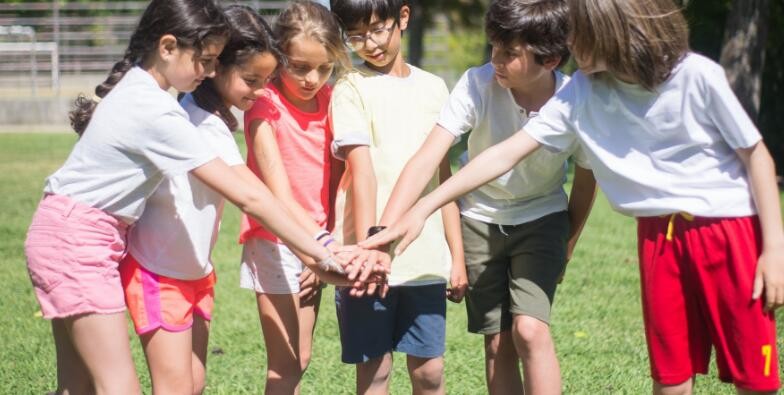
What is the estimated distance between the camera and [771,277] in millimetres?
2910

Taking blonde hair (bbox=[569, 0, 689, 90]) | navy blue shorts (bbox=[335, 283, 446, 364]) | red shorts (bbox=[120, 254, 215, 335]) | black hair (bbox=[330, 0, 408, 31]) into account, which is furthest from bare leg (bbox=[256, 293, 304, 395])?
blonde hair (bbox=[569, 0, 689, 90])

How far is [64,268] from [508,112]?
1.51 m

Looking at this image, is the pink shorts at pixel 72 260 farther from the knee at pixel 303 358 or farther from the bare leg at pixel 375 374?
the bare leg at pixel 375 374

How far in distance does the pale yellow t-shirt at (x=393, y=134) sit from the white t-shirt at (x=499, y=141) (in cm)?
13

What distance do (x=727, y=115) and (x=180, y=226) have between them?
1.64 metres

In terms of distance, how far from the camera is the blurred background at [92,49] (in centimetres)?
1364

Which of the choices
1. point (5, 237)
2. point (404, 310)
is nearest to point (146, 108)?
point (404, 310)

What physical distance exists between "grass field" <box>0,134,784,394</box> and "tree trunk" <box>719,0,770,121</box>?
4390 mm

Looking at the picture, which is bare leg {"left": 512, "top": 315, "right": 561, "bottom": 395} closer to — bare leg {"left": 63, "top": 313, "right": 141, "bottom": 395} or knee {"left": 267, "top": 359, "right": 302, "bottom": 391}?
knee {"left": 267, "top": 359, "right": 302, "bottom": 391}

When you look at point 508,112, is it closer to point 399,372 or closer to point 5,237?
point 399,372

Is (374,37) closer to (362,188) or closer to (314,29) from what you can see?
(314,29)

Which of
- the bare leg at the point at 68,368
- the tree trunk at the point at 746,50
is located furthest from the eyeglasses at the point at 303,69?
the tree trunk at the point at 746,50

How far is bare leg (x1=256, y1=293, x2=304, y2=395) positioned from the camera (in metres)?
3.73

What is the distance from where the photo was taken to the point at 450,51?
88.0 ft
